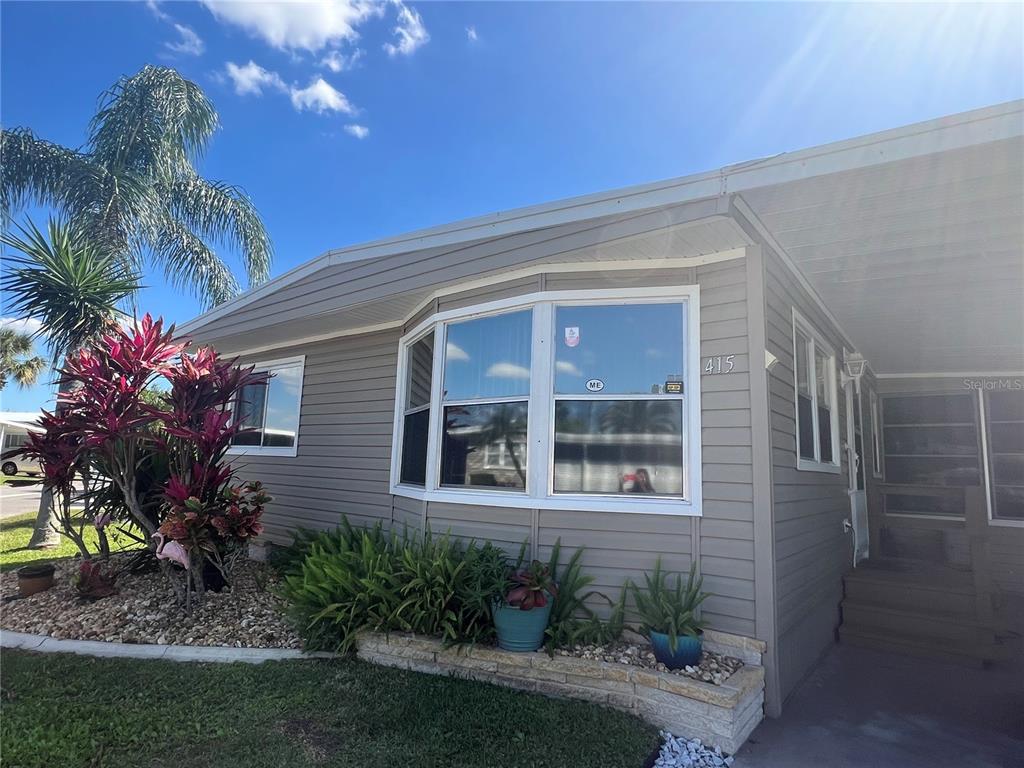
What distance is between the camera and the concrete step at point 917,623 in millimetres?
4375

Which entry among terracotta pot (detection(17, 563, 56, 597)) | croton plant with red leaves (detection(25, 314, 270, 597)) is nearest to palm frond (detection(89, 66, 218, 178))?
croton plant with red leaves (detection(25, 314, 270, 597))

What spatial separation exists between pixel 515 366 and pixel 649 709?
222 centimetres

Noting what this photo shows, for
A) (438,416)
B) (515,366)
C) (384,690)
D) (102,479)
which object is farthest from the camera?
(102,479)

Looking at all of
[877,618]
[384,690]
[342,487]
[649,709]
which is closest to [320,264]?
[342,487]

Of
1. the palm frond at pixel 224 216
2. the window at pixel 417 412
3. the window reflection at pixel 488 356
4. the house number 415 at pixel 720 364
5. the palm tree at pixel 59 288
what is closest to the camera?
the house number 415 at pixel 720 364

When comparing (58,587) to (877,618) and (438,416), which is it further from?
(877,618)

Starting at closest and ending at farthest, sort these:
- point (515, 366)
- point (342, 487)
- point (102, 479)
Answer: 1. point (515, 366)
2. point (102, 479)
3. point (342, 487)

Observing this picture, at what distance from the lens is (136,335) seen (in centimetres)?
465

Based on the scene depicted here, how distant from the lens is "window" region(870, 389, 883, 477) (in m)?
7.21

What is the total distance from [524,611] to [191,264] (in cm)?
1211

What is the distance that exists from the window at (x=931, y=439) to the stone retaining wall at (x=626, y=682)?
561 cm

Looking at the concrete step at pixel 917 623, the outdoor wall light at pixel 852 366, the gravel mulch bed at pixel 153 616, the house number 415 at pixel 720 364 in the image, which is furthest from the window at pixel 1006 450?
the gravel mulch bed at pixel 153 616

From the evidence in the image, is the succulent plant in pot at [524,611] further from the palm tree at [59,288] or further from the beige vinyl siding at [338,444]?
the palm tree at [59,288]

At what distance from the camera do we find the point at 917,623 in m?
4.55
